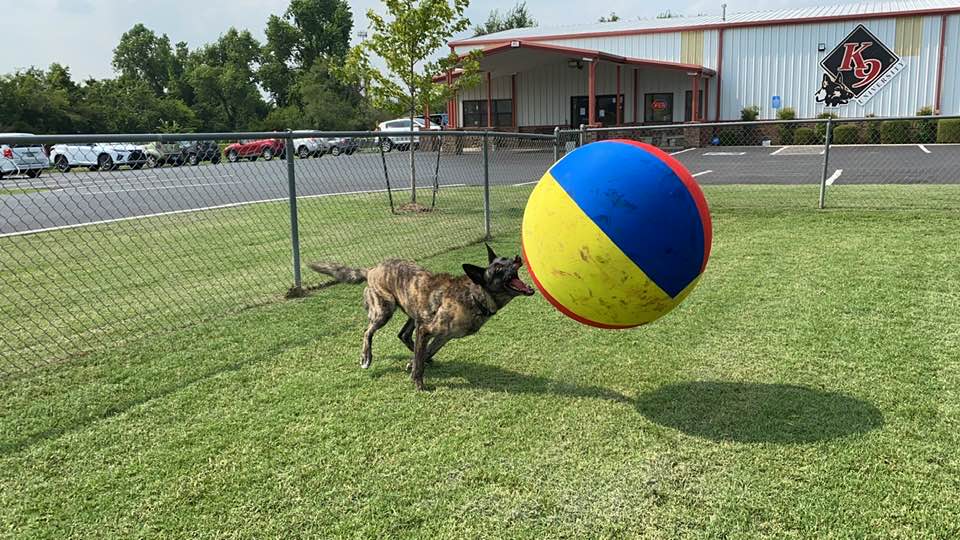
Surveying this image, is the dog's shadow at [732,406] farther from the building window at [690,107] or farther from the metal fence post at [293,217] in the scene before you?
the building window at [690,107]

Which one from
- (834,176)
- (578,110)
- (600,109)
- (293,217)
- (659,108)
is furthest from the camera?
(600,109)

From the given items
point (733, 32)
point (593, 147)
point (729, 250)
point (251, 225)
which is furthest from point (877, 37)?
point (593, 147)

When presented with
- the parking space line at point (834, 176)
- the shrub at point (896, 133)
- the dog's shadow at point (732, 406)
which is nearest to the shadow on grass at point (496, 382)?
the dog's shadow at point (732, 406)

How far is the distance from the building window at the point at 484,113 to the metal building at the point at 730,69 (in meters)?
0.06

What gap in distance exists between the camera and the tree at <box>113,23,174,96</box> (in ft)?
270

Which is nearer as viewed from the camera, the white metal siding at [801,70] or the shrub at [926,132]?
the shrub at [926,132]

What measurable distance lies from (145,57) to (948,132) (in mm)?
85523

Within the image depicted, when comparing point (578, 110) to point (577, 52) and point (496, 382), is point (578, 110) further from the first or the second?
point (496, 382)

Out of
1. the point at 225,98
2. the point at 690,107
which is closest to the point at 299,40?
the point at 225,98

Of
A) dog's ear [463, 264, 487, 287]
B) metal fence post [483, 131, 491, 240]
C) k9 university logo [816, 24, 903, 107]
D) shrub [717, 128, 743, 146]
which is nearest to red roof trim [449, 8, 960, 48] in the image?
k9 university logo [816, 24, 903, 107]

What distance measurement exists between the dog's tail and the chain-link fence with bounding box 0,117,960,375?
148 cm

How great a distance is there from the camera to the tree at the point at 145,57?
8231 centimetres

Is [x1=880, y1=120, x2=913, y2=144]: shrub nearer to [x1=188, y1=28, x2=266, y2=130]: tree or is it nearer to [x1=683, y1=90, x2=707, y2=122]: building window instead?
[x1=683, y1=90, x2=707, y2=122]: building window

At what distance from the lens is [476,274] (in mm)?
3895
